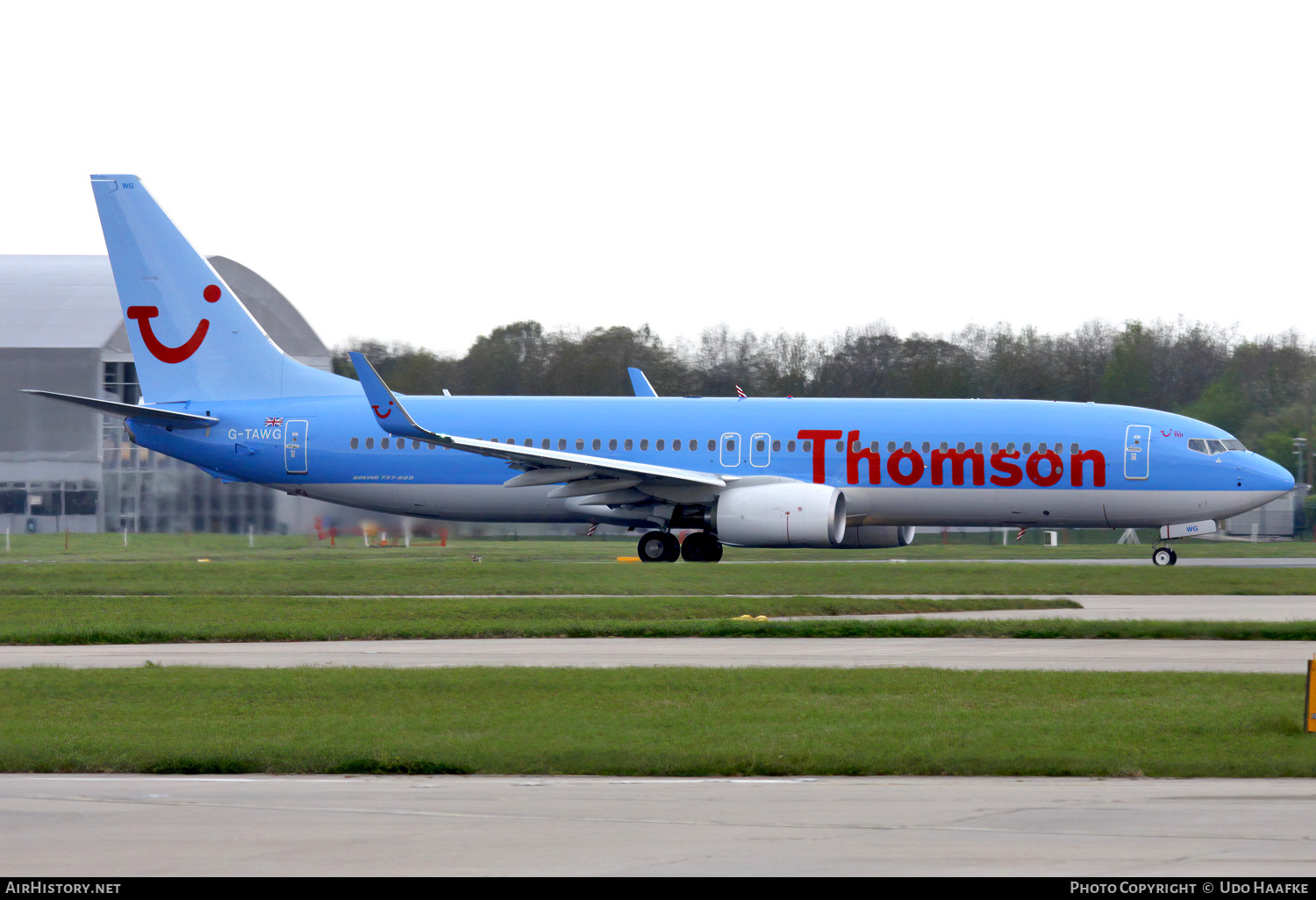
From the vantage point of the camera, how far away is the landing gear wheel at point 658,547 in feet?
111

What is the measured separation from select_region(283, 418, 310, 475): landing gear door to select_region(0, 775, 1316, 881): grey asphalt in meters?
25.5

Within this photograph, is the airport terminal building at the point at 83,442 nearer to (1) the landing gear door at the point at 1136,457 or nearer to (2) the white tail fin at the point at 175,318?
(2) the white tail fin at the point at 175,318

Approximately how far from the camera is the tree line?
→ 187ft

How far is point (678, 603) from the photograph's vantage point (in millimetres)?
23625

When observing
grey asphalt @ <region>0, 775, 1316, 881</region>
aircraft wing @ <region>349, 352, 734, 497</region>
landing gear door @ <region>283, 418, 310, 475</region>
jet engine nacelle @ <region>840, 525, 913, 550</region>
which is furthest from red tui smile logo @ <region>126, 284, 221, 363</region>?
grey asphalt @ <region>0, 775, 1316, 881</region>

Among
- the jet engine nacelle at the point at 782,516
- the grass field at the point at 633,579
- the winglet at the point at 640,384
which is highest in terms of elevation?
the winglet at the point at 640,384

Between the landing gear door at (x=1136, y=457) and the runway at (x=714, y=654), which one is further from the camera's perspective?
the landing gear door at (x=1136, y=457)

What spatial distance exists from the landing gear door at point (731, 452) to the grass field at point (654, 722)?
1852 centimetres

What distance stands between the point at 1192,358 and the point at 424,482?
39225 mm

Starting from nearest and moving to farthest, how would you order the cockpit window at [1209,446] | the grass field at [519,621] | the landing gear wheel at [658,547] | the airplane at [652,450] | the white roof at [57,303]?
the grass field at [519,621] → the airplane at [652,450] → the cockpit window at [1209,446] → the landing gear wheel at [658,547] → the white roof at [57,303]

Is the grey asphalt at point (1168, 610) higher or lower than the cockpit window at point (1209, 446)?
lower

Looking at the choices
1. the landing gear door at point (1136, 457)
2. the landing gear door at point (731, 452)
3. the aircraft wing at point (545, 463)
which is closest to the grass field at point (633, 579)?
the aircraft wing at point (545, 463)

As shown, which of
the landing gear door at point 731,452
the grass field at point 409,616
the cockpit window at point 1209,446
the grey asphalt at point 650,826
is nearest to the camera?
the grey asphalt at point 650,826
